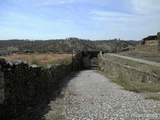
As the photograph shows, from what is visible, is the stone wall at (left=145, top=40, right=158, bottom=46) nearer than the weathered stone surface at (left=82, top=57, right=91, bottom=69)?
Yes

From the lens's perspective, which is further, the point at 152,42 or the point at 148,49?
the point at 152,42

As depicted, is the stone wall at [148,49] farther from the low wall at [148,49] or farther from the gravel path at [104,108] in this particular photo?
the gravel path at [104,108]

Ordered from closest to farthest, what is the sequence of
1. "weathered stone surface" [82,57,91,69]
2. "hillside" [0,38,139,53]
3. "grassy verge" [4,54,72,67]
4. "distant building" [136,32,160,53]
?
"grassy verge" [4,54,72,67] → "distant building" [136,32,160,53] → "weathered stone surface" [82,57,91,69] → "hillside" [0,38,139,53]

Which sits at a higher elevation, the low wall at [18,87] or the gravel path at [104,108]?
the low wall at [18,87]

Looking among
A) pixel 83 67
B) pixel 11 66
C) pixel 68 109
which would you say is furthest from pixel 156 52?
pixel 11 66

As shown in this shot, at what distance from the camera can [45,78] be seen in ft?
60.0

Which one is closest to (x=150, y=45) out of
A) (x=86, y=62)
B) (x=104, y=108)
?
(x=86, y=62)

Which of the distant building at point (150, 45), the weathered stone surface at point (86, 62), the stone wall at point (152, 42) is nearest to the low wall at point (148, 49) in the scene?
the distant building at point (150, 45)

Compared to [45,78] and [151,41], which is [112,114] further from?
[151,41]

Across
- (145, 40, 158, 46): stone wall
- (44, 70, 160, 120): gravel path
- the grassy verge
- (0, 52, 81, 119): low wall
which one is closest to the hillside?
(145, 40, 158, 46): stone wall

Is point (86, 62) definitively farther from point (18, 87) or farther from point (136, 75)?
point (18, 87)

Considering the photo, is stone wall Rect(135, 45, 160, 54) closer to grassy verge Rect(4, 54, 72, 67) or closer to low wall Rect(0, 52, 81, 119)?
grassy verge Rect(4, 54, 72, 67)

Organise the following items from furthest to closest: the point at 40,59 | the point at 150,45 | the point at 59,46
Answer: the point at 59,46
the point at 150,45
the point at 40,59

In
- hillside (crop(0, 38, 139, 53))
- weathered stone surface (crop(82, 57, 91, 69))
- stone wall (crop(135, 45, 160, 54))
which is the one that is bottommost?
weathered stone surface (crop(82, 57, 91, 69))
